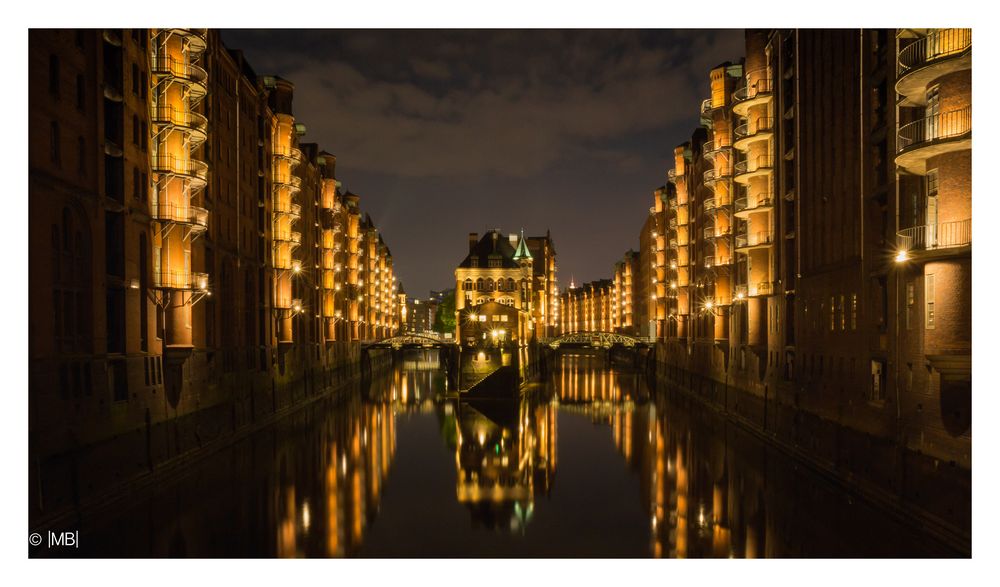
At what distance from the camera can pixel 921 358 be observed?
878 inches

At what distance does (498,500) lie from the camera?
1116 inches

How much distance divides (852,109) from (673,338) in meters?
45.3

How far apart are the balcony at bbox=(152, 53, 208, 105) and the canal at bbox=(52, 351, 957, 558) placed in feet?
51.1

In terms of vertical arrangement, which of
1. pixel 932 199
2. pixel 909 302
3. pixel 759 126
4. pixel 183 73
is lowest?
pixel 909 302

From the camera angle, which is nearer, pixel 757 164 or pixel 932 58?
pixel 932 58

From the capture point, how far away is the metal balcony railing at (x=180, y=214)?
3167 cm

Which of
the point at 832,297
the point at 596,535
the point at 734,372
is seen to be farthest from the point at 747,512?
the point at 734,372

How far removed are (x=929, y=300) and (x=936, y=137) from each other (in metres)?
4.45

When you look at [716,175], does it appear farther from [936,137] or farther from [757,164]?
[936,137]

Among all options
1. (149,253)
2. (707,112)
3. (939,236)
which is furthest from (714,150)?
(149,253)

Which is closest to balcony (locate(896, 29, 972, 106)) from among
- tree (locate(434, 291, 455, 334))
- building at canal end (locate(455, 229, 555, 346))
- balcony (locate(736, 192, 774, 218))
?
balcony (locate(736, 192, 774, 218))

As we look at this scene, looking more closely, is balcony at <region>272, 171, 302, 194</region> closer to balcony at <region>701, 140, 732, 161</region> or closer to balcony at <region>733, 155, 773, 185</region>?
balcony at <region>701, 140, 732, 161</region>

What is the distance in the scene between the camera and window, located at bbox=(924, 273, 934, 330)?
70.2 ft

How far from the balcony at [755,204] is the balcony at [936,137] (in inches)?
706
